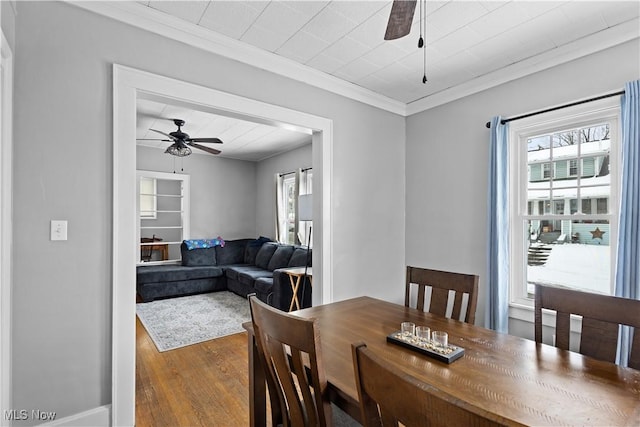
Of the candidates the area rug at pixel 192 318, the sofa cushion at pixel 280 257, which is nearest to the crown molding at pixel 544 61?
the sofa cushion at pixel 280 257

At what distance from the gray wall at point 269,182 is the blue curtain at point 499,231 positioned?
11.3 ft

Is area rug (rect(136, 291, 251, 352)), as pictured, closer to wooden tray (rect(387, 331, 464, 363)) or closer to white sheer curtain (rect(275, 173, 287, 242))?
white sheer curtain (rect(275, 173, 287, 242))

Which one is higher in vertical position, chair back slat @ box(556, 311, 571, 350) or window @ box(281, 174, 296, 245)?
window @ box(281, 174, 296, 245)

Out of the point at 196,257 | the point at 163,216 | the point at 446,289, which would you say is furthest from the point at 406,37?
the point at 163,216

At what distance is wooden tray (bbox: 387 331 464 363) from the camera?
4.17 ft

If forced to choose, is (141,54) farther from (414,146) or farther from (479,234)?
(479,234)

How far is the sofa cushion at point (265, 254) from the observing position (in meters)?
5.68

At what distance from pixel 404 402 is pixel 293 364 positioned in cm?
A: 56

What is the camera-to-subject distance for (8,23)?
1614mm

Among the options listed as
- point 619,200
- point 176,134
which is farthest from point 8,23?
point 619,200

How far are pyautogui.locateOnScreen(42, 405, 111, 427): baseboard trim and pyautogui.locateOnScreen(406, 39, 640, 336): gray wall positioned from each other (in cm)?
296

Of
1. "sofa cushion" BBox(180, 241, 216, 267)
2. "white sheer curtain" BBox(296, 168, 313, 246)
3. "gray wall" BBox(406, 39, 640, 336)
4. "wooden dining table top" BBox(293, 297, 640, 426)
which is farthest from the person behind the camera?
"sofa cushion" BBox(180, 241, 216, 267)

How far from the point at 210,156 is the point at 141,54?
4645 mm

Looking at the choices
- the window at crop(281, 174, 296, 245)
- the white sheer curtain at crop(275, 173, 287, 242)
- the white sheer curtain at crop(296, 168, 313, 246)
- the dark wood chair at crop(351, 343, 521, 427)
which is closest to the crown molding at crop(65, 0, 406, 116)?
the dark wood chair at crop(351, 343, 521, 427)
